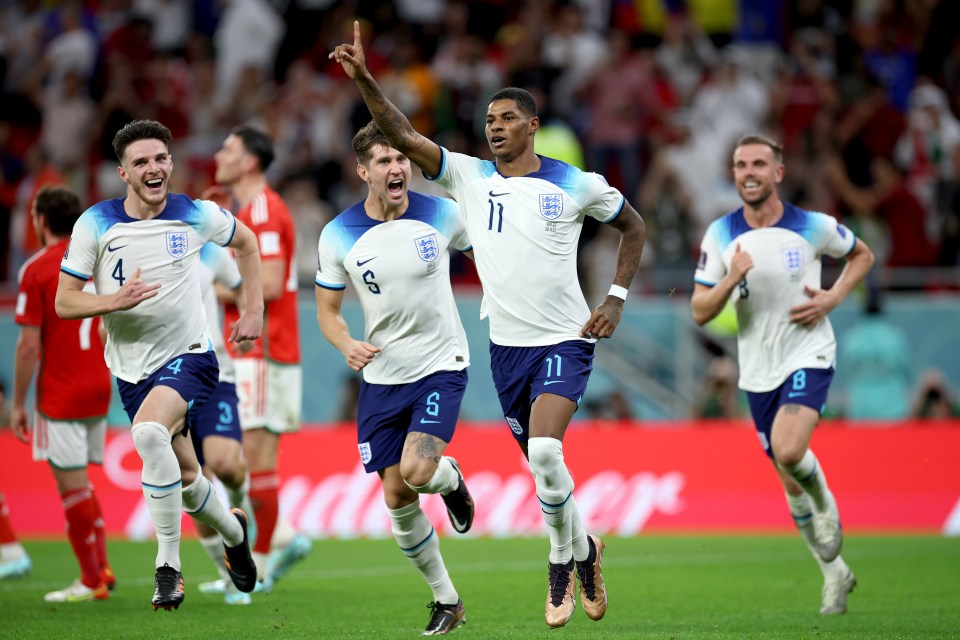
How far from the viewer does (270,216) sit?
11672 millimetres

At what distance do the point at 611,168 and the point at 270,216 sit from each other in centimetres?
953

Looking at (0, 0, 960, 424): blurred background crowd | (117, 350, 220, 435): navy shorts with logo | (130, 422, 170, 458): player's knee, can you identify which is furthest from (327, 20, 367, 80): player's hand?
(0, 0, 960, 424): blurred background crowd


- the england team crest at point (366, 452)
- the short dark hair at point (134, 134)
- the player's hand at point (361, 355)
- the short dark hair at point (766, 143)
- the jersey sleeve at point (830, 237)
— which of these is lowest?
the england team crest at point (366, 452)

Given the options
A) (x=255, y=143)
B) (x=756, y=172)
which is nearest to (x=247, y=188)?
(x=255, y=143)

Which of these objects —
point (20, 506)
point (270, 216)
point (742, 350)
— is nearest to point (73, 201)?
point (270, 216)

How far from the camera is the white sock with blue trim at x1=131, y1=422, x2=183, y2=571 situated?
885 cm

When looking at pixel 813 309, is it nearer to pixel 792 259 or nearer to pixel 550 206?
pixel 792 259

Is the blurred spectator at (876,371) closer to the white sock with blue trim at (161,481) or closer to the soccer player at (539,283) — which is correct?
the soccer player at (539,283)

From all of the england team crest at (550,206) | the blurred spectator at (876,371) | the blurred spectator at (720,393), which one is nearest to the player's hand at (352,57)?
the england team crest at (550,206)

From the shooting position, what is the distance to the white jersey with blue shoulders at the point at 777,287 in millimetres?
10562

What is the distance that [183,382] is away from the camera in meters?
9.23

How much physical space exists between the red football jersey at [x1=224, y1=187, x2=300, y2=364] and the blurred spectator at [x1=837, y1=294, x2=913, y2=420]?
8256 millimetres

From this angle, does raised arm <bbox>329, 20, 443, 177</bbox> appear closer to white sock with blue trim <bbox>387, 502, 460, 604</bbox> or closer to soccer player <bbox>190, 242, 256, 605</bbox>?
white sock with blue trim <bbox>387, 502, 460, 604</bbox>

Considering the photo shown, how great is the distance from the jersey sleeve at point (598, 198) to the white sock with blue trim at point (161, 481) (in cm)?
297
